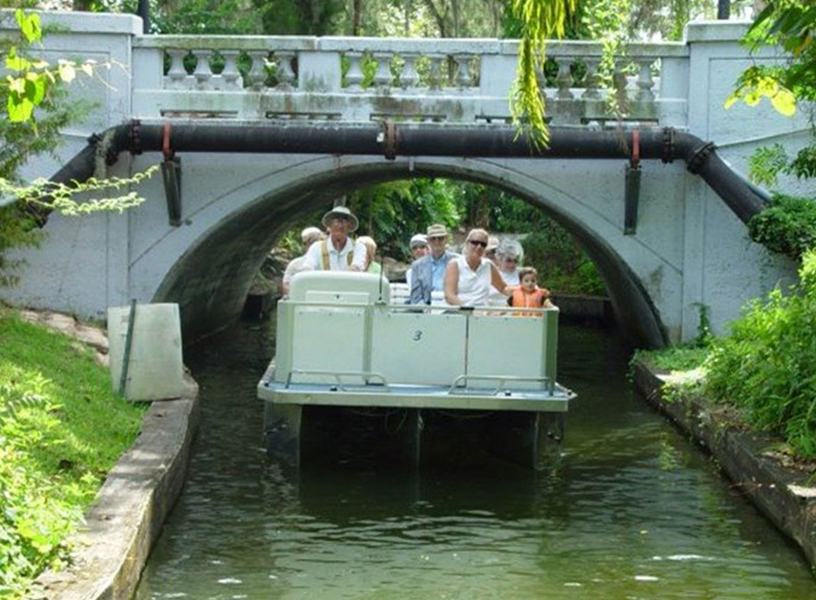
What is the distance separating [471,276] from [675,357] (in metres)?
5.00

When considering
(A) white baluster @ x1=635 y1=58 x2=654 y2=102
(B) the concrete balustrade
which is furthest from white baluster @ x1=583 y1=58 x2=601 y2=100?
(A) white baluster @ x1=635 y1=58 x2=654 y2=102

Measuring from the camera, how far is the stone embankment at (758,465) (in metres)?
10.7

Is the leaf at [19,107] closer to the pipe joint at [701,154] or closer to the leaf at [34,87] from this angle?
the leaf at [34,87]

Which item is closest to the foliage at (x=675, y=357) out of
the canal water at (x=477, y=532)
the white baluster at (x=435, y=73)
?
the canal water at (x=477, y=532)

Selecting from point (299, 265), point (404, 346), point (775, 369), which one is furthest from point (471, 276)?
point (775, 369)

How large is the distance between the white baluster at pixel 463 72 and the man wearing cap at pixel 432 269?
4.38 meters

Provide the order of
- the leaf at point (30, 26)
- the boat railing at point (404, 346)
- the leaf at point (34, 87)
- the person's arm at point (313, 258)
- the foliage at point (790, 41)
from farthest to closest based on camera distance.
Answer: the person's arm at point (313, 258) → the boat railing at point (404, 346) → the foliage at point (790, 41) → the leaf at point (34, 87) → the leaf at point (30, 26)

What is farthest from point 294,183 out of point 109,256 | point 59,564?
point 59,564

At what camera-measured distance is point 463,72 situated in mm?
18828

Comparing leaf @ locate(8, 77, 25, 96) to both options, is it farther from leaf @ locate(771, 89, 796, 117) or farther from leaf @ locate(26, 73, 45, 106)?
leaf @ locate(771, 89, 796, 117)

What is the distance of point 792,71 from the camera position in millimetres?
9883

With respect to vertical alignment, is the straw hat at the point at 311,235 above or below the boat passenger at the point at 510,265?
above

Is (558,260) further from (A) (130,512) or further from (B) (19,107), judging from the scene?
(B) (19,107)

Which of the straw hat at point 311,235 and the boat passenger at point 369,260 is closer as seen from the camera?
the boat passenger at point 369,260
